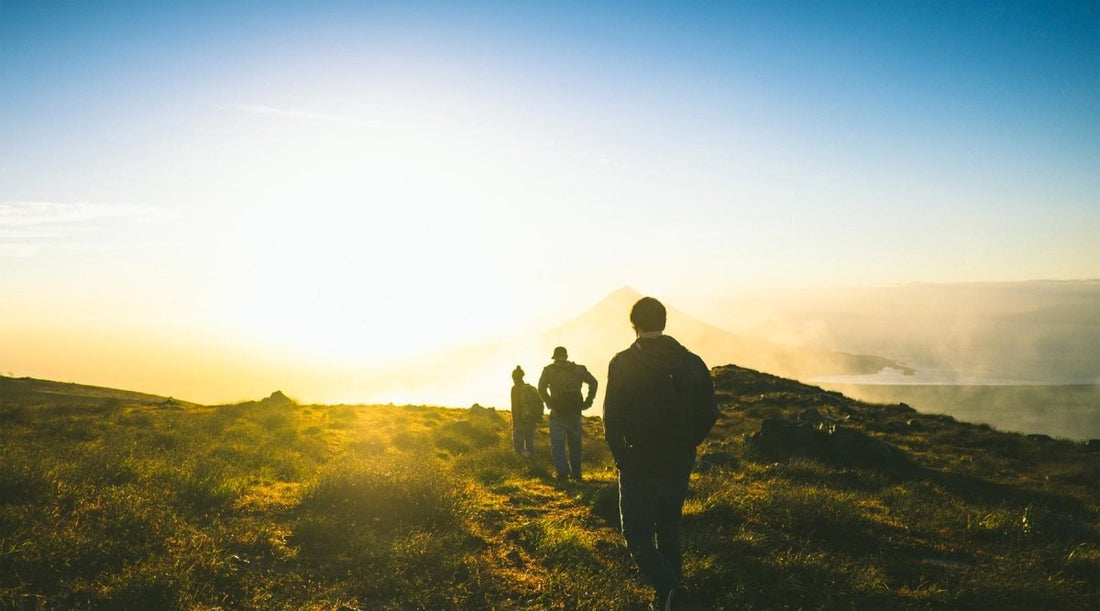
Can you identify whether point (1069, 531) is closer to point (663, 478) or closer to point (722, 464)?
point (722, 464)

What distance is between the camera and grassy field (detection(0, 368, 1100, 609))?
4.77 m

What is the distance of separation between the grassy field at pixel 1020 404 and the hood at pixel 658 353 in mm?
43711

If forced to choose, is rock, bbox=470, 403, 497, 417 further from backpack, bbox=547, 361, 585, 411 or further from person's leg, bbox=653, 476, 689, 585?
person's leg, bbox=653, 476, 689, 585

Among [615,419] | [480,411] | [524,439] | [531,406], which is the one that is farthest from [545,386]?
[480,411]

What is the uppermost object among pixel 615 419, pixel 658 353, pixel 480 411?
pixel 658 353

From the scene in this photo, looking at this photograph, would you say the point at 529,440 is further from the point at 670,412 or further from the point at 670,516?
the point at 670,412

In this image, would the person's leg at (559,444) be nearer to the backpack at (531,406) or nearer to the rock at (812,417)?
the backpack at (531,406)

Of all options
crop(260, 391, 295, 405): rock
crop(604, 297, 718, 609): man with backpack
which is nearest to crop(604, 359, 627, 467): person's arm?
crop(604, 297, 718, 609): man with backpack

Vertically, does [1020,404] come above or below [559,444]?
below

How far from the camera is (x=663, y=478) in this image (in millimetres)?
4383

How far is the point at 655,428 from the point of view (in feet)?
14.1

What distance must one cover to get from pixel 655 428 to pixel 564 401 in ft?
20.1


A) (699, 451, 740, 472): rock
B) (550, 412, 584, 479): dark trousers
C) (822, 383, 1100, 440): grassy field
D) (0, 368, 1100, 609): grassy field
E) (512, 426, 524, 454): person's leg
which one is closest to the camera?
(0, 368, 1100, 609): grassy field

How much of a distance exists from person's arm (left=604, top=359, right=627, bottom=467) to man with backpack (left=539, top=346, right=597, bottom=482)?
548cm
